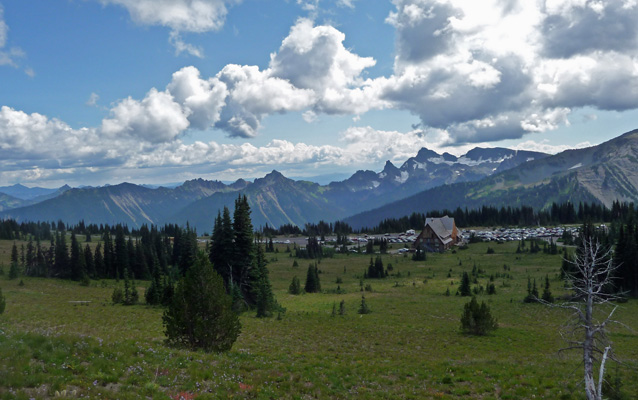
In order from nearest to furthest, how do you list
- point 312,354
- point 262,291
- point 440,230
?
point 312,354, point 262,291, point 440,230

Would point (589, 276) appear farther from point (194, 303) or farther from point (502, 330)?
point (502, 330)

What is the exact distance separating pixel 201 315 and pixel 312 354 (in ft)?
27.0

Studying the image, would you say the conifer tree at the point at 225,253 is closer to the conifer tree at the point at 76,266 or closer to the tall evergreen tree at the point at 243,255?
the tall evergreen tree at the point at 243,255

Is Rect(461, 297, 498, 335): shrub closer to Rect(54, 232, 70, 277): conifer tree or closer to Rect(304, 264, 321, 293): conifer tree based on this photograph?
Rect(304, 264, 321, 293): conifer tree

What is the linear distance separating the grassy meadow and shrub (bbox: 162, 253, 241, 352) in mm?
1321

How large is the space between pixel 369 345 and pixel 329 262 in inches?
3409

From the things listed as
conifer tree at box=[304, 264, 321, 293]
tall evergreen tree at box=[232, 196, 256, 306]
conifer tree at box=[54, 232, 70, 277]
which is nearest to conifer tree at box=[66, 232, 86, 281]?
conifer tree at box=[54, 232, 70, 277]

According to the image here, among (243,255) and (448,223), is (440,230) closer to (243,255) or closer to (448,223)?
(448,223)

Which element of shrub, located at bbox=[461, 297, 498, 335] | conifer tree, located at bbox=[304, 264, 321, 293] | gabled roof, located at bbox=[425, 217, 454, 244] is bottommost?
conifer tree, located at bbox=[304, 264, 321, 293]

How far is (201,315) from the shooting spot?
21.0 meters

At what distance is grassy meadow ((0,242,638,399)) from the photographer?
558 inches

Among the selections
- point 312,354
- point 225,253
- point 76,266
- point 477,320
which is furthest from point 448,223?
point 312,354

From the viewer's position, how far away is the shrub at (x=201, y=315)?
20891 millimetres

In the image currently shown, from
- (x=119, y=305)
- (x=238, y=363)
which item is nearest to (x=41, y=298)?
(x=119, y=305)
